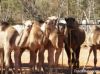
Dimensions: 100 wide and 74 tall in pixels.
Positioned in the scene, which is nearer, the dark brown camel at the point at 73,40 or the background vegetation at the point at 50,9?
the dark brown camel at the point at 73,40

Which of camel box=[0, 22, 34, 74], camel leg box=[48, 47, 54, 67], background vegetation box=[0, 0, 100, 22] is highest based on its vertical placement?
background vegetation box=[0, 0, 100, 22]

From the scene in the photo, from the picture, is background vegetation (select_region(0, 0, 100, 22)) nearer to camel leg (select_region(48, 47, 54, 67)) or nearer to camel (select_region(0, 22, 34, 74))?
camel leg (select_region(48, 47, 54, 67))

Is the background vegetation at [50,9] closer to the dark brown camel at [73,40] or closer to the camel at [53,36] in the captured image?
the dark brown camel at [73,40]

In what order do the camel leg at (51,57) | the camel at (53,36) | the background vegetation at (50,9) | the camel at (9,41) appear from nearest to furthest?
the camel at (9,41) < the camel at (53,36) < the camel leg at (51,57) < the background vegetation at (50,9)

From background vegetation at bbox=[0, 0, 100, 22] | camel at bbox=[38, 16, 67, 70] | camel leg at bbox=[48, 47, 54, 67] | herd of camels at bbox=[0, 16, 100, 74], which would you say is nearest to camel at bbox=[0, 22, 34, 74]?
herd of camels at bbox=[0, 16, 100, 74]

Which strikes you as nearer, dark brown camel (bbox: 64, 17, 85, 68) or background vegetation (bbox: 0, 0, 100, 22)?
dark brown camel (bbox: 64, 17, 85, 68)

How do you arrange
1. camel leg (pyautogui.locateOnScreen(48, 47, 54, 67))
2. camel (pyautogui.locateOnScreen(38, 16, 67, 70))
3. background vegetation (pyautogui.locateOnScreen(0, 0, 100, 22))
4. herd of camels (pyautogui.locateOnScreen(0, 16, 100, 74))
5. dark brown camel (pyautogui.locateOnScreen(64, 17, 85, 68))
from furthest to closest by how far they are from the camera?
background vegetation (pyautogui.locateOnScreen(0, 0, 100, 22)) → dark brown camel (pyautogui.locateOnScreen(64, 17, 85, 68)) → camel leg (pyautogui.locateOnScreen(48, 47, 54, 67)) → camel (pyautogui.locateOnScreen(38, 16, 67, 70)) → herd of camels (pyautogui.locateOnScreen(0, 16, 100, 74))

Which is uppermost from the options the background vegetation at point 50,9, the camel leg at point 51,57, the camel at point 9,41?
the background vegetation at point 50,9

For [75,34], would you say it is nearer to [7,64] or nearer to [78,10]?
[7,64]

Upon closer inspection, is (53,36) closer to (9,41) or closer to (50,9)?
(9,41)

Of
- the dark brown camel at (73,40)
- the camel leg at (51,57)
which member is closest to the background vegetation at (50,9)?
the dark brown camel at (73,40)

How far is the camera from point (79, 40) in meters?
8.56

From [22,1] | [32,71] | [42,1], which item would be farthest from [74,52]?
[42,1]

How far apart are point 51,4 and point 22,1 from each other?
265 centimetres
